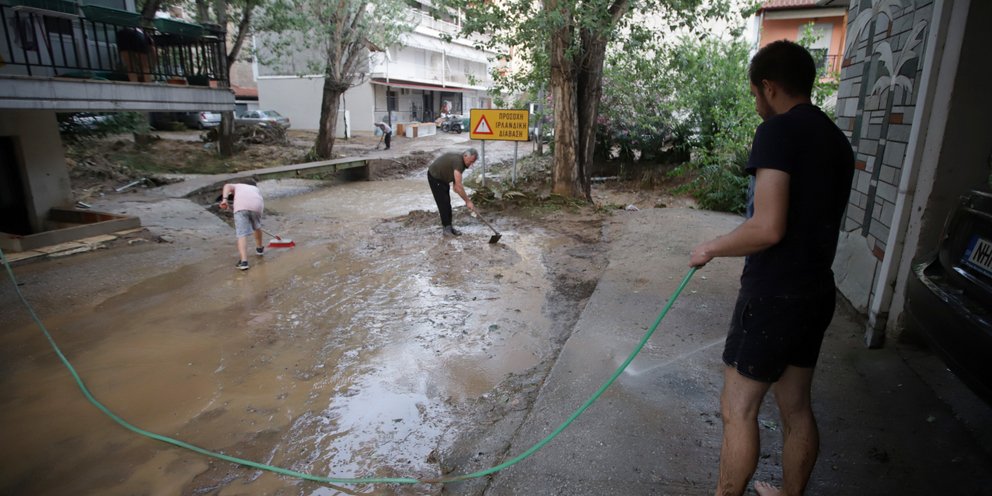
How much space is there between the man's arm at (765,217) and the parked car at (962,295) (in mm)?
925

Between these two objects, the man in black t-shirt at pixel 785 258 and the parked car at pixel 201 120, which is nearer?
the man in black t-shirt at pixel 785 258

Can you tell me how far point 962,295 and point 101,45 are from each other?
447 inches

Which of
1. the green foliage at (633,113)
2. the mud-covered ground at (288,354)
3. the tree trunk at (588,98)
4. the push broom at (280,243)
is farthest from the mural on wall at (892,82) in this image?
the green foliage at (633,113)

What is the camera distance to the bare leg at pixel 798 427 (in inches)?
76.9

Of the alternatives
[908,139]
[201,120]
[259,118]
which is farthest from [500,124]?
[201,120]

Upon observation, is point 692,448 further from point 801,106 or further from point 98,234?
point 98,234

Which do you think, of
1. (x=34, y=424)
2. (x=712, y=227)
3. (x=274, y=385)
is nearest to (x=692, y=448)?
(x=274, y=385)

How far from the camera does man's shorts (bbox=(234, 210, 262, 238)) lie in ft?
22.7

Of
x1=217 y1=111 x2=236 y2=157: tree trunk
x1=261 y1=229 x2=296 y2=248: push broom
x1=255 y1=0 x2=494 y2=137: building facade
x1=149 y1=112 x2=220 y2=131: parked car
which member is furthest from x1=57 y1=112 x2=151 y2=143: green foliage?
x1=255 y1=0 x2=494 y2=137: building facade

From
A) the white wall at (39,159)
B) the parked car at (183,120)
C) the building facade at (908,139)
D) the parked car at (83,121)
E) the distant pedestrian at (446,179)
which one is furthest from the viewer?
the parked car at (183,120)

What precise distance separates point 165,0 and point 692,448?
15.8 metres

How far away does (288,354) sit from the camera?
4461 mm

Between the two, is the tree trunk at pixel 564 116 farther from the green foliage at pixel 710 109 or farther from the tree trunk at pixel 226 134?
the tree trunk at pixel 226 134

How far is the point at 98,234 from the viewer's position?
769 centimetres
